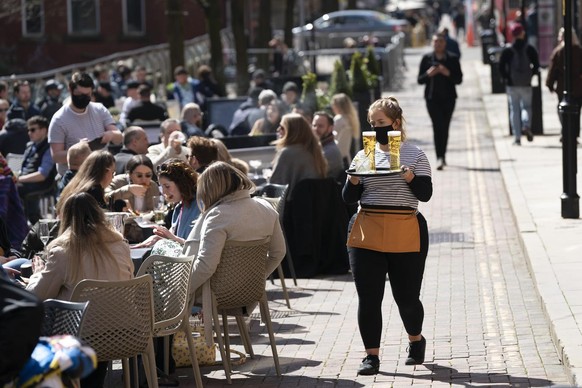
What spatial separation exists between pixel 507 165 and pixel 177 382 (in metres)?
12.8

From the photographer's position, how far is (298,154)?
13891 millimetres

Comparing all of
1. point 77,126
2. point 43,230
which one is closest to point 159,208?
point 43,230

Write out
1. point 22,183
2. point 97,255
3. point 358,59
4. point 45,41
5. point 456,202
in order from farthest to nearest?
point 45,41 → point 358,59 → point 456,202 → point 22,183 → point 97,255

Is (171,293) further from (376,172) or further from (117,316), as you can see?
(376,172)

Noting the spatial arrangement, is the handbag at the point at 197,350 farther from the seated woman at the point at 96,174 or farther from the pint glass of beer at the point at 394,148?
the pint glass of beer at the point at 394,148

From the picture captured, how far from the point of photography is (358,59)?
2503cm

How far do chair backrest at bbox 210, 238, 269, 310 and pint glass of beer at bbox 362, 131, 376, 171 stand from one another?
1.07 metres

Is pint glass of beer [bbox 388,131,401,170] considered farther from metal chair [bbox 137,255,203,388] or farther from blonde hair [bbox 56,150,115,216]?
blonde hair [bbox 56,150,115,216]

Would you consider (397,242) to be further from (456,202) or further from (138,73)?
(138,73)

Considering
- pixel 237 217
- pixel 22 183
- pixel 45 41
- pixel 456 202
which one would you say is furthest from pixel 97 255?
pixel 45 41

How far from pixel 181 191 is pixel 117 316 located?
2.68 m

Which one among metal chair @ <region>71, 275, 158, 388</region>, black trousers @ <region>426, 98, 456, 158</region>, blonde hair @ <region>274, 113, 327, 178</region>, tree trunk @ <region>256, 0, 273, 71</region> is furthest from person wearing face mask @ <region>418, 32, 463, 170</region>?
tree trunk @ <region>256, 0, 273, 71</region>

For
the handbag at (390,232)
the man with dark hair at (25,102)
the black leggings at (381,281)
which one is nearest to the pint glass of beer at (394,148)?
the handbag at (390,232)

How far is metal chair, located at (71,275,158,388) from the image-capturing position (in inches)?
304
